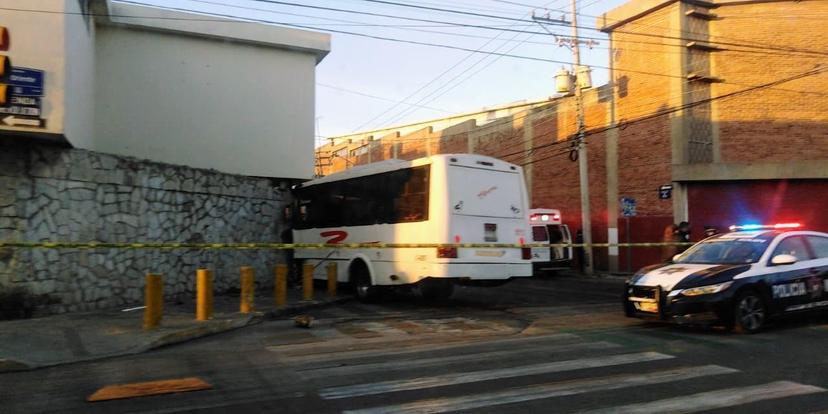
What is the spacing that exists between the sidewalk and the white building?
3.72 meters

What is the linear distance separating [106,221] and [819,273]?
12165 millimetres

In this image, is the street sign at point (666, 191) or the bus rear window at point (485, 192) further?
the street sign at point (666, 191)

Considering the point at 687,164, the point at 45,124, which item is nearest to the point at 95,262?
the point at 45,124

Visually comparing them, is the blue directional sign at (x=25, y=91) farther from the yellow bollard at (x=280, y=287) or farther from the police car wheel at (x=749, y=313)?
the police car wheel at (x=749, y=313)

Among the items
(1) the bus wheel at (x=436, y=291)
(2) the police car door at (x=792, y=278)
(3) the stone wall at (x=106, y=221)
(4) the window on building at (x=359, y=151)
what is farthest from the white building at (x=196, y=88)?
(4) the window on building at (x=359, y=151)

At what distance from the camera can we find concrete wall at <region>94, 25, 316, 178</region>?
16.1 m

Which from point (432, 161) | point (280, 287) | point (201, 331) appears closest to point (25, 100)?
point (201, 331)

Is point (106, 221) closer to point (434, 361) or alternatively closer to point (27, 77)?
point (27, 77)

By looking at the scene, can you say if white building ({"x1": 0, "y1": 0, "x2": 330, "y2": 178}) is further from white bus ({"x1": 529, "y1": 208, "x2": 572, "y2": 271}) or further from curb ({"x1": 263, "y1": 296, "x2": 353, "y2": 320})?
white bus ({"x1": 529, "y1": 208, "x2": 572, "y2": 271})

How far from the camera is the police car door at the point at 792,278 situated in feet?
30.9

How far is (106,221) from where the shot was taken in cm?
1197

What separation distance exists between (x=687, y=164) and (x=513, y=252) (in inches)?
558

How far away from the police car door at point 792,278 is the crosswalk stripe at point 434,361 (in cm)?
296

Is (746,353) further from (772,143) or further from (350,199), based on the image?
(772,143)
